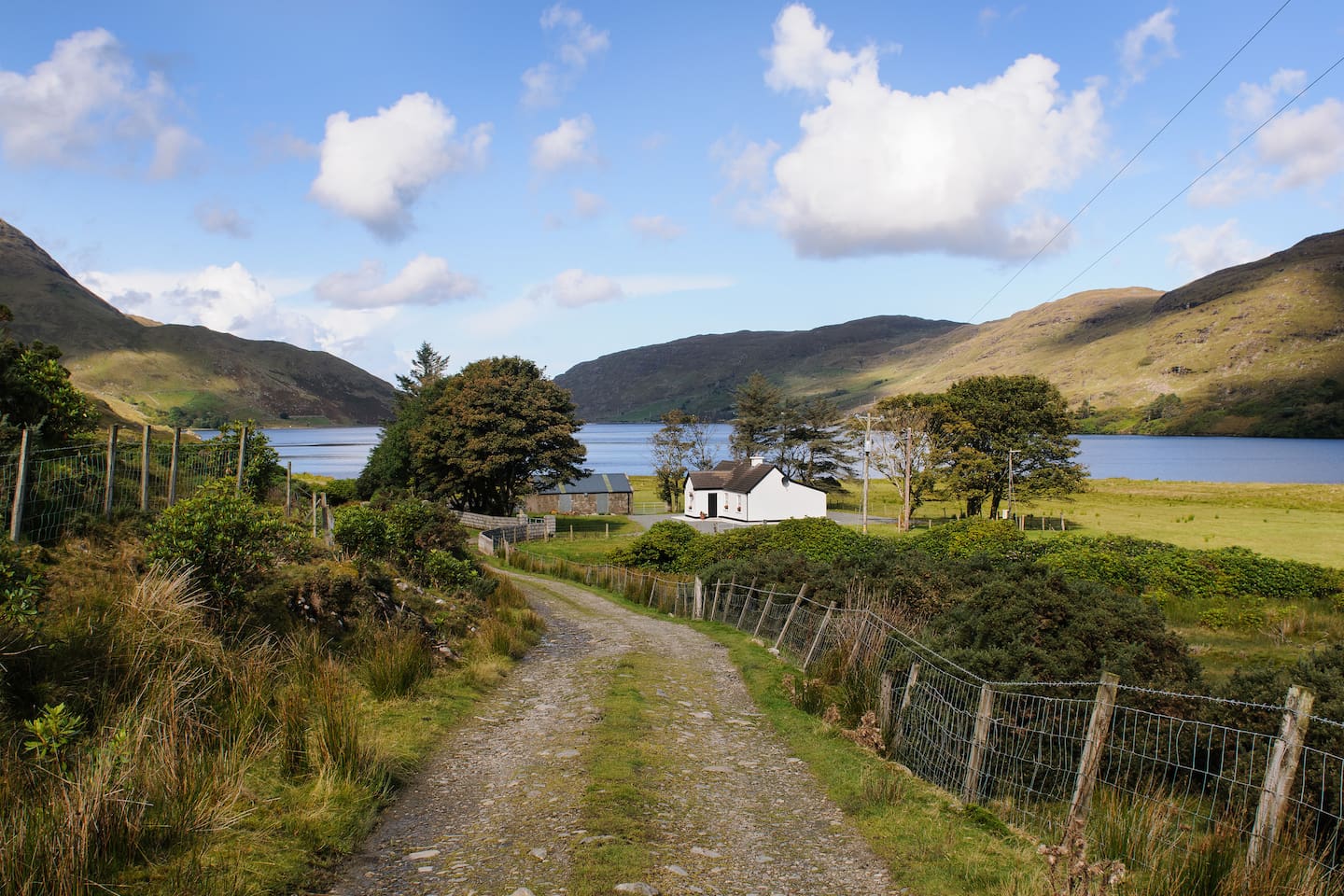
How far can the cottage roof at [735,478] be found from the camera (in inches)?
2707

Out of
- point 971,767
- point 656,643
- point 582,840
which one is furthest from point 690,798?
point 656,643

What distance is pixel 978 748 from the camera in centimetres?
705

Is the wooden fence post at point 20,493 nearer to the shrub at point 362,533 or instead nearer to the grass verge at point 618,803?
the grass verge at point 618,803

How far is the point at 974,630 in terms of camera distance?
10445mm

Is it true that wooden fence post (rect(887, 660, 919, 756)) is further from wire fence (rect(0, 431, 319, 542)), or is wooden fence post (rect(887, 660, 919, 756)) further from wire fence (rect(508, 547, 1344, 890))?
wire fence (rect(0, 431, 319, 542))

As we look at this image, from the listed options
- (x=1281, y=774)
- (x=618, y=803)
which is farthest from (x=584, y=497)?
(x=1281, y=774)

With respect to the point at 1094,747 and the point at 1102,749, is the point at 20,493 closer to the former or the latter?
the point at 1094,747

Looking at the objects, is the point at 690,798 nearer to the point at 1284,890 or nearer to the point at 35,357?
the point at 1284,890

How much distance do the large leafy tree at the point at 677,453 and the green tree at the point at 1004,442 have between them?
32.7 m

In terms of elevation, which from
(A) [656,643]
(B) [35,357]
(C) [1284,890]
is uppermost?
(B) [35,357]

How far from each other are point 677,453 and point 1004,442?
127ft

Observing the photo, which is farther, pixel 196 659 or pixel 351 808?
pixel 196 659

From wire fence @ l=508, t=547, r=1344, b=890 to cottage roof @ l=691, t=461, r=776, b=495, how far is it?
2200 inches

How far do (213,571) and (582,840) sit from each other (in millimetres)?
5858
